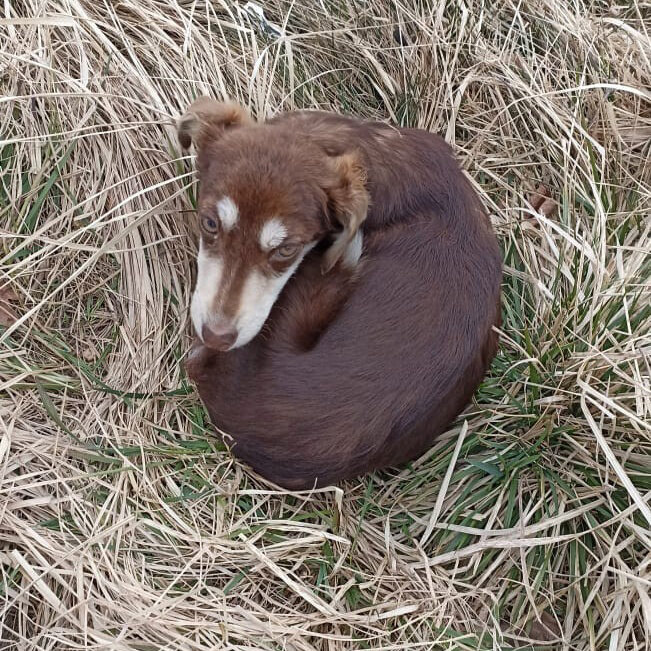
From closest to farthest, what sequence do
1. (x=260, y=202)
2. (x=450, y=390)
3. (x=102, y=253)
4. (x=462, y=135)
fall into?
1. (x=260, y=202)
2. (x=450, y=390)
3. (x=102, y=253)
4. (x=462, y=135)

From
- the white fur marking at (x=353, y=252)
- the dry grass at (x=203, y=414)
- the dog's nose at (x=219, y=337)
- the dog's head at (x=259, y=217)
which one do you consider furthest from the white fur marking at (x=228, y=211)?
the dry grass at (x=203, y=414)

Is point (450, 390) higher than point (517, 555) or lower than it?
higher

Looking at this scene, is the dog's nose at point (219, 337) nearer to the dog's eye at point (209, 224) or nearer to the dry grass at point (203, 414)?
the dog's eye at point (209, 224)

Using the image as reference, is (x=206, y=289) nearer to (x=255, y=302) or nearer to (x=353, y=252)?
(x=255, y=302)

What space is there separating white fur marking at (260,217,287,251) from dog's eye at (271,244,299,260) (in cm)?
5

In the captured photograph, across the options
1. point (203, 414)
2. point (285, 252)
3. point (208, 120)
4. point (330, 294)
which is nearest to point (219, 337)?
point (285, 252)

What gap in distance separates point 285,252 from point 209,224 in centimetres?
32

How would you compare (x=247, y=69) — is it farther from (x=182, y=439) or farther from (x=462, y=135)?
(x=182, y=439)

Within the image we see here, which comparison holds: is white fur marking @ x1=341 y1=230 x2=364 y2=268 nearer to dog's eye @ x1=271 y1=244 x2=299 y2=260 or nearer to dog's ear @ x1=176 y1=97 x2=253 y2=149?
dog's eye @ x1=271 y1=244 x2=299 y2=260

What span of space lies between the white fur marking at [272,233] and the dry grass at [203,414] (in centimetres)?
79

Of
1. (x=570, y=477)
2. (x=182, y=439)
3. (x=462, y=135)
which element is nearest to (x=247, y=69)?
(x=462, y=135)

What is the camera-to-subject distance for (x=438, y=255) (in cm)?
303

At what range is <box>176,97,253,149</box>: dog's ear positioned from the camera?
3.00m

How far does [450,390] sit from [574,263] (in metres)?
1.04
